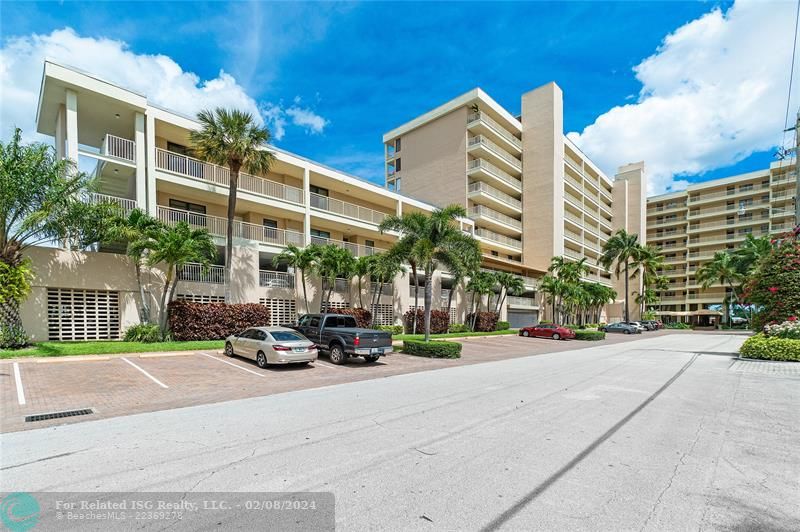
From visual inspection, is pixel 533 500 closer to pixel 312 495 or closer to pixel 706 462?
pixel 312 495

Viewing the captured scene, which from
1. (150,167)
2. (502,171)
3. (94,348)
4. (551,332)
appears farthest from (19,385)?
(502,171)

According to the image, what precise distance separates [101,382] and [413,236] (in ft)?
50.7

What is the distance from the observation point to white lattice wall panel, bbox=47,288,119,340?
17233 mm

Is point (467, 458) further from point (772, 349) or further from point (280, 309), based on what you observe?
point (280, 309)

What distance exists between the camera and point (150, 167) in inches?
791

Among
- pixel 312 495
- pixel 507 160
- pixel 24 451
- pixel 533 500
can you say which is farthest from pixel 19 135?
pixel 507 160

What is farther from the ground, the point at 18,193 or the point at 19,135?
the point at 19,135

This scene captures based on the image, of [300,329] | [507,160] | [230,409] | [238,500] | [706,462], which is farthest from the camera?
[507,160]

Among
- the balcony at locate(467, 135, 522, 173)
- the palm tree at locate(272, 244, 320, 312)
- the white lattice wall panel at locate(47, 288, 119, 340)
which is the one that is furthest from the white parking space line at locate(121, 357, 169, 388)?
the balcony at locate(467, 135, 522, 173)

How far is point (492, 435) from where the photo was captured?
249 inches

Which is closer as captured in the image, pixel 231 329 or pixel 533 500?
pixel 533 500

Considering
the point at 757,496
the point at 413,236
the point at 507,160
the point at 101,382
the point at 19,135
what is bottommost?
the point at 101,382

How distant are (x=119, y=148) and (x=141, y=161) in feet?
4.08

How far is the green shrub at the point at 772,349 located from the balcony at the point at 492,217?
3038cm
